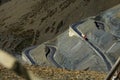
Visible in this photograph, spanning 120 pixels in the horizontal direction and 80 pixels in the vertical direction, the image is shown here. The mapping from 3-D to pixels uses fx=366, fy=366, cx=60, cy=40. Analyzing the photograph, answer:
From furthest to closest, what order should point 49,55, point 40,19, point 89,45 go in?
point 40,19, point 49,55, point 89,45

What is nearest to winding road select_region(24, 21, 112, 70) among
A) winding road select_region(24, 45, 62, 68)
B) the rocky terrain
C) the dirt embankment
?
winding road select_region(24, 45, 62, 68)

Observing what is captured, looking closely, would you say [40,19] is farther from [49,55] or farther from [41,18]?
[49,55]

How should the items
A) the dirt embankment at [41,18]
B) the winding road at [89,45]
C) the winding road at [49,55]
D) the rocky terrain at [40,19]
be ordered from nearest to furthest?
1. the winding road at [89,45]
2. the winding road at [49,55]
3. the rocky terrain at [40,19]
4. the dirt embankment at [41,18]

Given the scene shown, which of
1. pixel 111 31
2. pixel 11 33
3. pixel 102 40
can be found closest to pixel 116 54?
pixel 102 40

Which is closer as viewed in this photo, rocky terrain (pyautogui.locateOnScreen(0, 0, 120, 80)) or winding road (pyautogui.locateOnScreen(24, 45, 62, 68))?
winding road (pyautogui.locateOnScreen(24, 45, 62, 68))

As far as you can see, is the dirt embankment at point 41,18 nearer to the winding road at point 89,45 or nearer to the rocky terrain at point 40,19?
the rocky terrain at point 40,19

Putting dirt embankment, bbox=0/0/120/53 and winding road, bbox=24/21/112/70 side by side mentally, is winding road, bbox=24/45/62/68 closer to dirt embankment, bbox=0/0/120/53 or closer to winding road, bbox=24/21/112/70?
winding road, bbox=24/21/112/70

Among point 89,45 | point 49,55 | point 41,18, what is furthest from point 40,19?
point 89,45

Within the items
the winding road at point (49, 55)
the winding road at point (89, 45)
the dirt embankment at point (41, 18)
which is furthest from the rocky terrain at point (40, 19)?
the winding road at point (49, 55)

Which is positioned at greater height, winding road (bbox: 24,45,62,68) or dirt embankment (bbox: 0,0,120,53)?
winding road (bbox: 24,45,62,68)

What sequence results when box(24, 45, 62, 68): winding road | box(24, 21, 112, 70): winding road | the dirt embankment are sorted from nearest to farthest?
box(24, 21, 112, 70): winding road < box(24, 45, 62, 68): winding road < the dirt embankment
